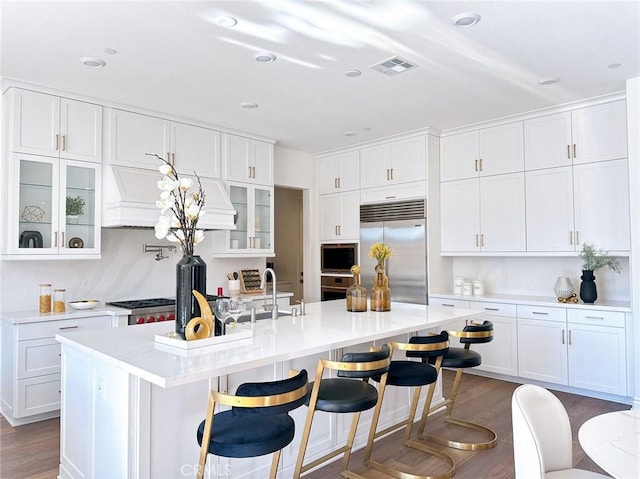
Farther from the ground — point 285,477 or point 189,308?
point 189,308

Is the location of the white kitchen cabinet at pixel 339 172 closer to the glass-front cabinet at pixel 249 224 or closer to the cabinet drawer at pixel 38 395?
the glass-front cabinet at pixel 249 224

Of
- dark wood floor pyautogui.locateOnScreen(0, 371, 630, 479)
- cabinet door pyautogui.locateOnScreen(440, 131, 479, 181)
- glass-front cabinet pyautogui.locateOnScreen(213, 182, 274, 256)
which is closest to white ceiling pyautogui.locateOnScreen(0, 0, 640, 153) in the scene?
cabinet door pyautogui.locateOnScreen(440, 131, 479, 181)

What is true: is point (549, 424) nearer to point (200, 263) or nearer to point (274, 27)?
point (200, 263)

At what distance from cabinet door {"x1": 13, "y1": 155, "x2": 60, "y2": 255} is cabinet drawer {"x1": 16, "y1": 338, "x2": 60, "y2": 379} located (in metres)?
0.77

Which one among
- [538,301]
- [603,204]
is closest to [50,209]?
[538,301]

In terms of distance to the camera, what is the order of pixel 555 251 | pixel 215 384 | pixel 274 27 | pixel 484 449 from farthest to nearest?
pixel 555 251 < pixel 484 449 < pixel 274 27 < pixel 215 384

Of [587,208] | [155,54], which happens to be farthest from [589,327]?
[155,54]

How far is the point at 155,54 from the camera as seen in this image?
321 centimetres

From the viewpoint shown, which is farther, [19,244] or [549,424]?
[19,244]

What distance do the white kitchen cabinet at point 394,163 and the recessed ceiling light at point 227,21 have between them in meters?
3.10

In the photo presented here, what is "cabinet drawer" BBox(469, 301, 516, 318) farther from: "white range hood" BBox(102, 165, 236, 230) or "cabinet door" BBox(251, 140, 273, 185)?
"white range hood" BBox(102, 165, 236, 230)

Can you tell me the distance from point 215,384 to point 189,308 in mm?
424

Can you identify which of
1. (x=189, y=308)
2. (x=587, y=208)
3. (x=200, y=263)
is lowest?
(x=189, y=308)

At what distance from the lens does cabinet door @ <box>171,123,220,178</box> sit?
15.5ft
